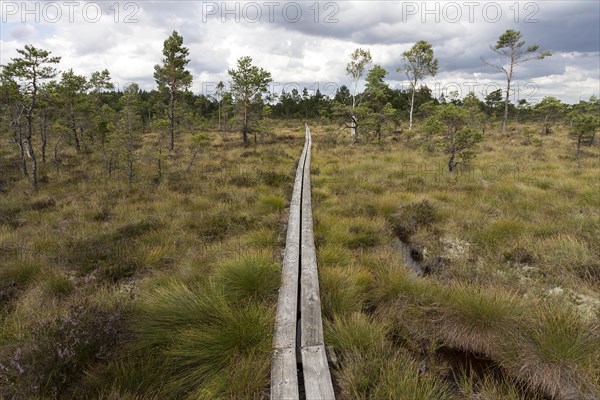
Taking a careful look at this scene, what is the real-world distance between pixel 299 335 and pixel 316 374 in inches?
23.1

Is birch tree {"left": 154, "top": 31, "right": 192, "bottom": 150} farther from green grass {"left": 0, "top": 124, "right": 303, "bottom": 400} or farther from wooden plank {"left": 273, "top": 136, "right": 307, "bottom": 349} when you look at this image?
wooden plank {"left": 273, "top": 136, "right": 307, "bottom": 349}

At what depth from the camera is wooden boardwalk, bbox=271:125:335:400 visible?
7.52 feet

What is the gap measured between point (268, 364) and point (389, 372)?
0.95 m

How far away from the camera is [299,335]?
2.98 metres

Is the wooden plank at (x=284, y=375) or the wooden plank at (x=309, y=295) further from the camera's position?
the wooden plank at (x=309, y=295)

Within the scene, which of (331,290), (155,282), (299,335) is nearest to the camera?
(299,335)

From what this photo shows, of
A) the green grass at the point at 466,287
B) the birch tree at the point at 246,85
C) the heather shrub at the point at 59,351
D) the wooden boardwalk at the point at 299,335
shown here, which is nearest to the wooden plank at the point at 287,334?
the wooden boardwalk at the point at 299,335

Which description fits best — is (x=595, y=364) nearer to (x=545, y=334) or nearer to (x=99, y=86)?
(x=545, y=334)

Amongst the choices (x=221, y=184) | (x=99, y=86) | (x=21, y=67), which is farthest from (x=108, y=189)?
(x=99, y=86)

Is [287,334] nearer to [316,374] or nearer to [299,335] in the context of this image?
[299,335]

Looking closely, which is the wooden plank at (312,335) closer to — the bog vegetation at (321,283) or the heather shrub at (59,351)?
the bog vegetation at (321,283)

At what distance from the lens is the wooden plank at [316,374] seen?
7.31ft

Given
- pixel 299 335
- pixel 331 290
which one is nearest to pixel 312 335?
pixel 299 335

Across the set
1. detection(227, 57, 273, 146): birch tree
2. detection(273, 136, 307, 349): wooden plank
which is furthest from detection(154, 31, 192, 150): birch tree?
detection(273, 136, 307, 349): wooden plank
